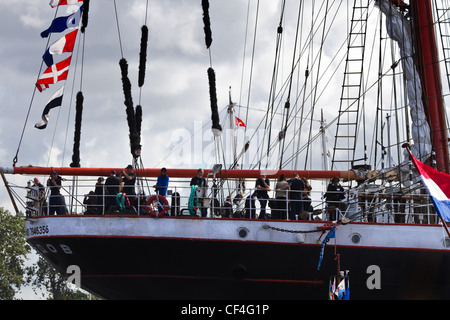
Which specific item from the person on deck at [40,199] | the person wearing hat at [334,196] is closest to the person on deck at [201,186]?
the person wearing hat at [334,196]

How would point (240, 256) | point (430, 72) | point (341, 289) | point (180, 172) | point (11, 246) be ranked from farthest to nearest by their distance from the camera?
point (11, 246), point (430, 72), point (180, 172), point (240, 256), point (341, 289)

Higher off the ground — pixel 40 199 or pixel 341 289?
pixel 40 199

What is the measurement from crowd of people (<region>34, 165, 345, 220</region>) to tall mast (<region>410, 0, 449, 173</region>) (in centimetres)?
601

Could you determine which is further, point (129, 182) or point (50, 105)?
point (50, 105)

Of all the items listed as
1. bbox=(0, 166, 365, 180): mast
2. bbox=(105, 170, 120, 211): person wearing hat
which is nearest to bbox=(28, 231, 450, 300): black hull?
bbox=(105, 170, 120, 211): person wearing hat

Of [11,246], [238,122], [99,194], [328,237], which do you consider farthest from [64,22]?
[11,246]

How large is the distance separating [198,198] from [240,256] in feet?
6.31

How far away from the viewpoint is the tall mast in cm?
3036

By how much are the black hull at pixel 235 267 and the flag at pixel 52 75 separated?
15.9 ft

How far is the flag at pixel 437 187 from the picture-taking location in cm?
2227

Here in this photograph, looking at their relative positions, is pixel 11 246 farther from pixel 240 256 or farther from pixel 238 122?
pixel 240 256

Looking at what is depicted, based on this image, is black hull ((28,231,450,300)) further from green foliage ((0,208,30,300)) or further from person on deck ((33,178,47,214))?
green foliage ((0,208,30,300))

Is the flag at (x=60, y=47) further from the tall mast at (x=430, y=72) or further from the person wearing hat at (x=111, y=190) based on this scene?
the tall mast at (x=430, y=72)

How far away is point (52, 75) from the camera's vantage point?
2733cm
